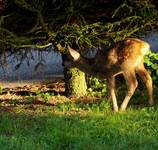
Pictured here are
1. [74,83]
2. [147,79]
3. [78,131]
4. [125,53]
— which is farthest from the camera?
[74,83]

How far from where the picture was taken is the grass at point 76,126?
6960 millimetres

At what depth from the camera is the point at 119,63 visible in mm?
8875

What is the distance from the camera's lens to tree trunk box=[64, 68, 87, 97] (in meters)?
10.5

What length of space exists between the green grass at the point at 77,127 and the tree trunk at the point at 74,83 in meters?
1.08

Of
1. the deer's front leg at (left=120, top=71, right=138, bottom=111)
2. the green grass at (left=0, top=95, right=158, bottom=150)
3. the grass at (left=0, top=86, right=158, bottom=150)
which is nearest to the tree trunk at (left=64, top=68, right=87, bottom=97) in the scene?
the grass at (left=0, top=86, right=158, bottom=150)

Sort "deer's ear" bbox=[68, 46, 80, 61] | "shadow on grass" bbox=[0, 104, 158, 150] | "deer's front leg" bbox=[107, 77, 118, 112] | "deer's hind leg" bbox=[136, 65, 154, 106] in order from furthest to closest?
1. "deer's hind leg" bbox=[136, 65, 154, 106]
2. "deer's ear" bbox=[68, 46, 80, 61]
3. "deer's front leg" bbox=[107, 77, 118, 112]
4. "shadow on grass" bbox=[0, 104, 158, 150]

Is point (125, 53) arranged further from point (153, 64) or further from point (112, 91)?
point (153, 64)

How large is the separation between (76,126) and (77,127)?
0.20 ft

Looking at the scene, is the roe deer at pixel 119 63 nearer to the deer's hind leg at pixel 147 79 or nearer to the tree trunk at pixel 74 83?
the deer's hind leg at pixel 147 79

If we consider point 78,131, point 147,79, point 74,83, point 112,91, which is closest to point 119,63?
point 112,91

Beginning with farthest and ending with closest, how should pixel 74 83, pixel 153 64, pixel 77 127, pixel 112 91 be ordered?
1. pixel 153 64
2. pixel 74 83
3. pixel 112 91
4. pixel 77 127

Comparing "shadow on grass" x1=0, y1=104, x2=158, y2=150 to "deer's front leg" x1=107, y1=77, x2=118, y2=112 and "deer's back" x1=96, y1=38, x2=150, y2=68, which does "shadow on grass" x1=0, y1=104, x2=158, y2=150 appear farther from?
"deer's back" x1=96, y1=38, x2=150, y2=68

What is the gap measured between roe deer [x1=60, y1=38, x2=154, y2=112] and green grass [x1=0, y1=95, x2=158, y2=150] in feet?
1.06

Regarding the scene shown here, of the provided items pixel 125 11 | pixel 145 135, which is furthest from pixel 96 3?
pixel 145 135
